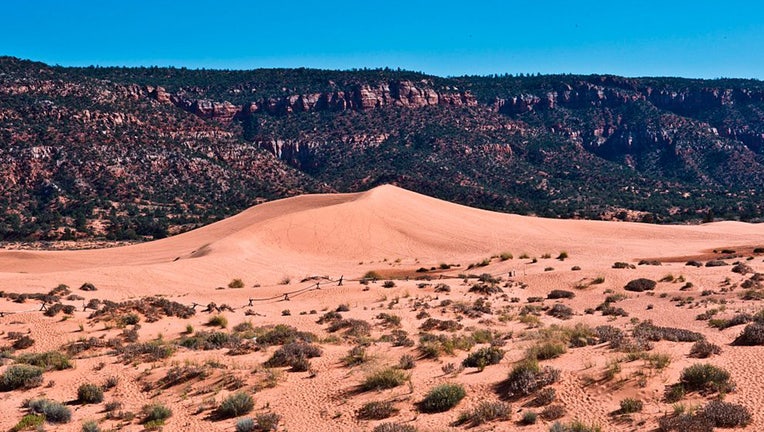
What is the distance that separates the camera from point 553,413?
33.5ft

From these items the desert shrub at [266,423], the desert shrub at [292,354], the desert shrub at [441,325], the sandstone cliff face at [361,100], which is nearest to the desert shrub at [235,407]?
the desert shrub at [266,423]

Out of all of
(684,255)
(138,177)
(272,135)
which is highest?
(272,135)

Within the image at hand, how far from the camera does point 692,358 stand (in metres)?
12.3

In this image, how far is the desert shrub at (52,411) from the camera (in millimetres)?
11242

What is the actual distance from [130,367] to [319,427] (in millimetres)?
6141

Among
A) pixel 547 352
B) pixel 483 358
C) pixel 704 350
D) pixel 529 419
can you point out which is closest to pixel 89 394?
pixel 483 358

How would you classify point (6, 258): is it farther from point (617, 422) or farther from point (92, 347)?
point (617, 422)

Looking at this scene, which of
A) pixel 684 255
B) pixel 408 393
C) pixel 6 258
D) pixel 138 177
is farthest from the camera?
pixel 138 177

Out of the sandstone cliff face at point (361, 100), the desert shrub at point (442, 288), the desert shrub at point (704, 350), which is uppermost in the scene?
the sandstone cliff face at point (361, 100)

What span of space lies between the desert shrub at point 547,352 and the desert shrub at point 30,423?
32.6 feet

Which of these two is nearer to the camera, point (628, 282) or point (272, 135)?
point (628, 282)

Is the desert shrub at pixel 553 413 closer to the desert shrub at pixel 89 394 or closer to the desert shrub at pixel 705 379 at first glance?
the desert shrub at pixel 705 379

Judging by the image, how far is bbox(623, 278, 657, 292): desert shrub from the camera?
25.8m

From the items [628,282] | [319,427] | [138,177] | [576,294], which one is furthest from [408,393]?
[138,177]
